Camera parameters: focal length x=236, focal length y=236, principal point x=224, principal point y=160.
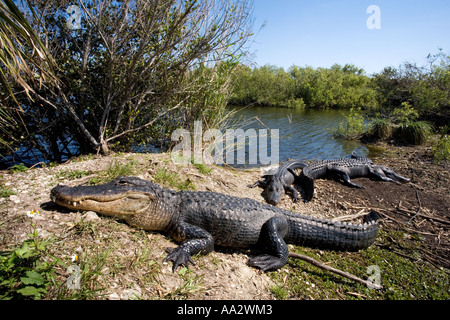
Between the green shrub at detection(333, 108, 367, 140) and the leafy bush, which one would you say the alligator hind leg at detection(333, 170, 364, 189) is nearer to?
the leafy bush

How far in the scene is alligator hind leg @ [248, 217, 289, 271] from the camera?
123 inches

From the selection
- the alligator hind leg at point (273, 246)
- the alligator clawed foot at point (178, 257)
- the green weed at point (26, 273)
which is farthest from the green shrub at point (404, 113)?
the green weed at point (26, 273)

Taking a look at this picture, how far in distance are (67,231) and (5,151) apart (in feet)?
15.1

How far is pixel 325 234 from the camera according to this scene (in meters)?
3.63

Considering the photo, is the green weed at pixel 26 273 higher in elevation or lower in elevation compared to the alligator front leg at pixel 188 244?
higher

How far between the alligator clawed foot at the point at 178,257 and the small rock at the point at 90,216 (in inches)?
37.3

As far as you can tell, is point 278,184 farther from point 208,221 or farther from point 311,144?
point 311,144

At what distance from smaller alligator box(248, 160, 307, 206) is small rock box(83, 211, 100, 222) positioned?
353cm

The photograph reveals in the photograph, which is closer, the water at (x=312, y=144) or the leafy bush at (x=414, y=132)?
the water at (x=312, y=144)

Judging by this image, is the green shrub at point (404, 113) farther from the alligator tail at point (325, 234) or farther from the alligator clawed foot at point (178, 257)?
the alligator clawed foot at point (178, 257)

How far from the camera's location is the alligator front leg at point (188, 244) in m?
2.71

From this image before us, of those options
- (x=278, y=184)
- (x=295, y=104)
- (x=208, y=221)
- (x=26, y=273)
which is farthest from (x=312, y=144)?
(x=295, y=104)
